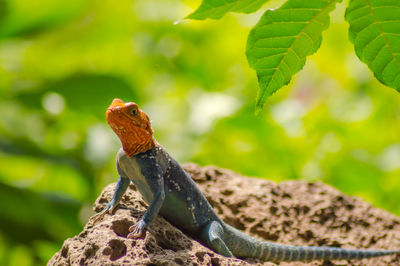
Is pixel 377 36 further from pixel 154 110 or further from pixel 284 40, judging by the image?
pixel 154 110

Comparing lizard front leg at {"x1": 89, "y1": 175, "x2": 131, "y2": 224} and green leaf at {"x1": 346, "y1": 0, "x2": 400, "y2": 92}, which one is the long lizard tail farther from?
green leaf at {"x1": 346, "y1": 0, "x2": 400, "y2": 92}

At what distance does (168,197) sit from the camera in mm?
2564

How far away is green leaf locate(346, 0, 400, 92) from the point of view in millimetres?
1456

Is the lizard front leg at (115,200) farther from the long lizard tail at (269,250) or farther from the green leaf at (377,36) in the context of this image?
the green leaf at (377,36)

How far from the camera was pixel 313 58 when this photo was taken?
19.9 ft

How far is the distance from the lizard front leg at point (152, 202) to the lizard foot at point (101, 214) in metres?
0.23

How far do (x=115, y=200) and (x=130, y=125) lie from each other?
410 millimetres

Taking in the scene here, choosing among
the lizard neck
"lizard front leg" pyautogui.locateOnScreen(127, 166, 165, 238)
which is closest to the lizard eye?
the lizard neck

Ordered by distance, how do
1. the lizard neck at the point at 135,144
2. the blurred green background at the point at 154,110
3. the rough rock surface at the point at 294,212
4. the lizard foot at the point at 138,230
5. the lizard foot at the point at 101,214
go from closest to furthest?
the lizard foot at the point at 138,230, the lizard foot at the point at 101,214, the lizard neck at the point at 135,144, the rough rock surface at the point at 294,212, the blurred green background at the point at 154,110

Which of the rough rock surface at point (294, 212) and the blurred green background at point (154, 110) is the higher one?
the blurred green background at point (154, 110)

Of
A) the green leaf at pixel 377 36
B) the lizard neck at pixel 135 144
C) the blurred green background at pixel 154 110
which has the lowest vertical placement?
the green leaf at pixel 377 36

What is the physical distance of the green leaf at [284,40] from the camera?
5.00ft

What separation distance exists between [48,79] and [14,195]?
1.26 metres

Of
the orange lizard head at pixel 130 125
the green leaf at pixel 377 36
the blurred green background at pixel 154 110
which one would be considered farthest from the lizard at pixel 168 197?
the green leaf at pixel 377 36
